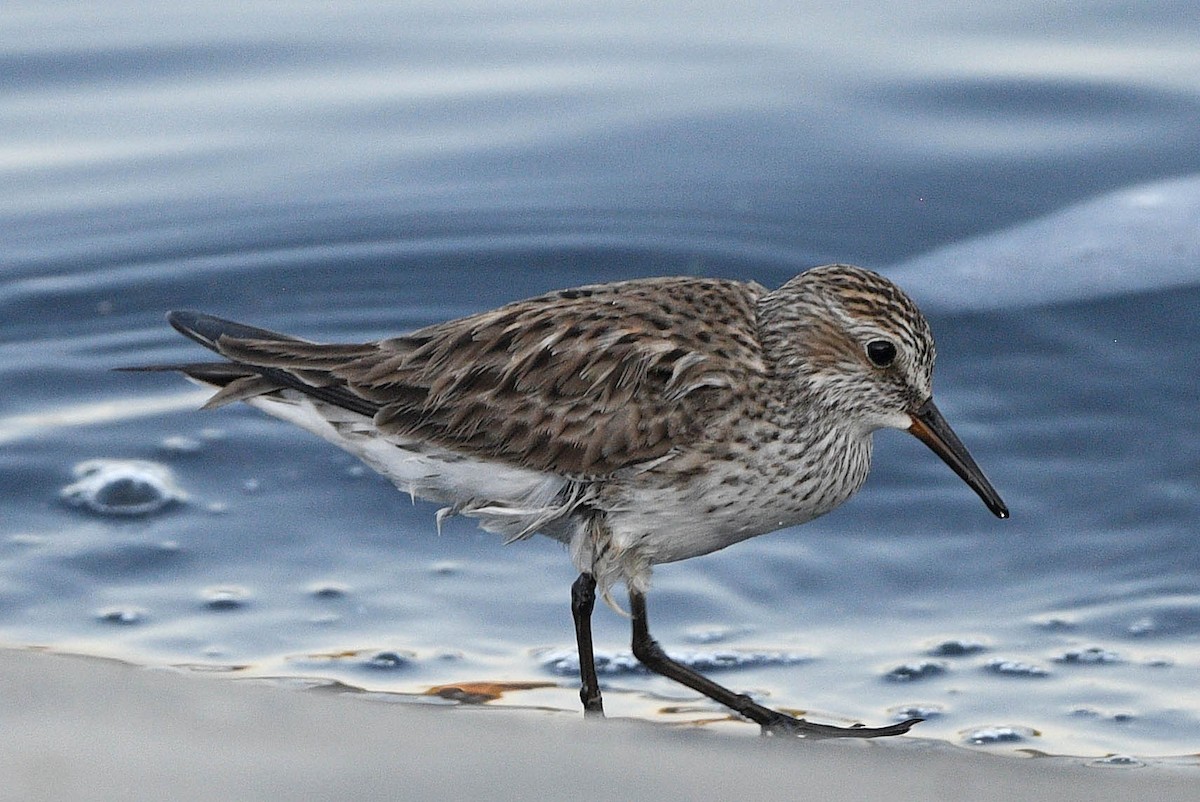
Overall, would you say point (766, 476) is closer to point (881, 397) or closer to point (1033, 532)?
point (881, 397)

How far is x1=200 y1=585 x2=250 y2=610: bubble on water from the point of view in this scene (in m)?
6.52

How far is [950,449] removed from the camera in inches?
227

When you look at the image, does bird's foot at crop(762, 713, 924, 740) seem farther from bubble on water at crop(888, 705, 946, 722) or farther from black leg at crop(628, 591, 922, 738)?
bubble on water at crop(888, 705, 946, 722)

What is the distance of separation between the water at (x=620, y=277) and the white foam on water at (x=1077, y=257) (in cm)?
2

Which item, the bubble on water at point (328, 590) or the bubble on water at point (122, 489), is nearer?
the bubble on water at point (328, 590)

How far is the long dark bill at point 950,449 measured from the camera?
226 inches

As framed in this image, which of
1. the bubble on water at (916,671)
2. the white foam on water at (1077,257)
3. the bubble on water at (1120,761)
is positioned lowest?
the bubble on water at (1120,761)

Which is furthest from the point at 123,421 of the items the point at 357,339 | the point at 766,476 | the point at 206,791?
the point at 206,791

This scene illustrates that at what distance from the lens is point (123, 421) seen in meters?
7.71

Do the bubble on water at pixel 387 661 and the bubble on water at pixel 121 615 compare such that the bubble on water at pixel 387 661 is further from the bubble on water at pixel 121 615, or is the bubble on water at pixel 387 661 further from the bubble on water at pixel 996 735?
the bubble on water at pixel 996 735

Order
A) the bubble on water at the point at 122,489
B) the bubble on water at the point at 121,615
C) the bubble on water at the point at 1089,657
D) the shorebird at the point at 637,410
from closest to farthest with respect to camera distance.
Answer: the shorebird at the point at 637,410
the bubble on water at the point at 1089,657
the bubble on water at the point at 121,615
the bubble on water at the point at 122,489

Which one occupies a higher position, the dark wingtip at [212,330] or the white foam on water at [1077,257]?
the white foam on water at [1077,257]

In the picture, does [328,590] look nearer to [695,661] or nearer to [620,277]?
[695,661]

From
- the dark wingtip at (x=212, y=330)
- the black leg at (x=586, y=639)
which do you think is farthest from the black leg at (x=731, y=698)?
the dark wingtip at (x=212, y=330)
